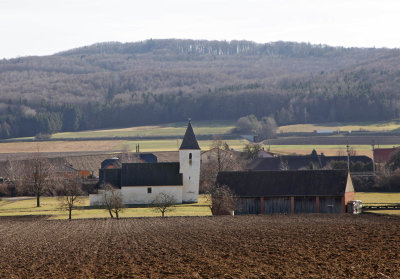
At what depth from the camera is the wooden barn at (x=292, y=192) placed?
58.5 m

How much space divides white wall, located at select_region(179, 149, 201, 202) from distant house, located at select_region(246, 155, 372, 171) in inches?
978

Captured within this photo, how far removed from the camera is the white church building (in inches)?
2832

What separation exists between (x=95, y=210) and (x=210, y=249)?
110 ft

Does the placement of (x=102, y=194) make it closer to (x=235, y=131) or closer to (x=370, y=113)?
(x=235, y=131)

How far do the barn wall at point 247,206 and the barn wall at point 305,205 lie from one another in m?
3.11

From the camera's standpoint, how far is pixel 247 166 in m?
99.4

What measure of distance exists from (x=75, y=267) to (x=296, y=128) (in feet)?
416

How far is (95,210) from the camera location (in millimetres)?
65625

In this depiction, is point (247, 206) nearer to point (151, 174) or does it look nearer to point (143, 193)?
point (143, 193)

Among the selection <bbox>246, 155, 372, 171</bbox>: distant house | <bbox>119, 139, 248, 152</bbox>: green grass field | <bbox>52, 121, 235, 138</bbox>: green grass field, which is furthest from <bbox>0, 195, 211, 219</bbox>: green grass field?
Result: <bbox>52, 121, 235, 138</bbox>: green grass field

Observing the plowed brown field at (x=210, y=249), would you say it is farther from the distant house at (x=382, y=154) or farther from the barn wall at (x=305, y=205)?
the distant house at (x=382, y=154)

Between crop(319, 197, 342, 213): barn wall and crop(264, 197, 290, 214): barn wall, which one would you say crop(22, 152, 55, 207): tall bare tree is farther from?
crop(319, 197, 342, 213): barn wall

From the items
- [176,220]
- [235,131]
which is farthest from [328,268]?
[235,131]

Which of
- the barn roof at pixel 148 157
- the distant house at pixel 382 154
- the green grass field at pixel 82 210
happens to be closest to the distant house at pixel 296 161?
the distant house at pixel 382 154
